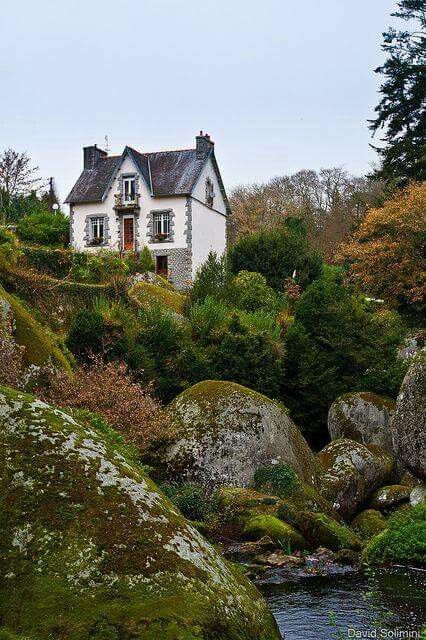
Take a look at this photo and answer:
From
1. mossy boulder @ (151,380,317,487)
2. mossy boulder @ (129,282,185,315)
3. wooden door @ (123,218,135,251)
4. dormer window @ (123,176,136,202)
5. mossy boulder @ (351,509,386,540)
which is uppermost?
dormer window @ (123,176,136,202)

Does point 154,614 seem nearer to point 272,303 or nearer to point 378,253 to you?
point 272,303

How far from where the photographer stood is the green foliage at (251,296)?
86.8 ft

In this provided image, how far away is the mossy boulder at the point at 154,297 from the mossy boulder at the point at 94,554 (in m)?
17.5

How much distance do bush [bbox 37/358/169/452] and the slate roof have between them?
31037 millimetres

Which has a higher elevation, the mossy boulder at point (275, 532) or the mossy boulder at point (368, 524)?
the mossy boulder at point (275, 532)

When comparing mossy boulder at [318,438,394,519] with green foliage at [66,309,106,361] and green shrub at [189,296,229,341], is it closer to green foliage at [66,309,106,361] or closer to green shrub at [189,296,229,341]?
green shrub at [189,296,229,341]

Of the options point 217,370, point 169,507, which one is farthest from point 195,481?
point 169,507

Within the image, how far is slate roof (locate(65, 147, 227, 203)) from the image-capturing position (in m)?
44.2

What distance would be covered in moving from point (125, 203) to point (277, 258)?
43.5 ft

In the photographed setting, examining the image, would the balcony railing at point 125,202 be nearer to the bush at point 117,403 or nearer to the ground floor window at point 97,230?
the ground floor window at point 97,230

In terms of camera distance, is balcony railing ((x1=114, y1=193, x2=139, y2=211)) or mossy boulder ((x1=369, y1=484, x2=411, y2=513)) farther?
balcony railing ((x1=114, y1=193, x2=139, y2=211))

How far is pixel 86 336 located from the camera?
59.3 feet

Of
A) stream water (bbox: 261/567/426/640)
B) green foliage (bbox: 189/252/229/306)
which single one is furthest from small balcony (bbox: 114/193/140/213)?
stream water (bbox: 261/567/426/640)

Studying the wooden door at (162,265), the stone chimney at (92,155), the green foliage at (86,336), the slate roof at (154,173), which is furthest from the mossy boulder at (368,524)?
the stone chimney at (92,155)
